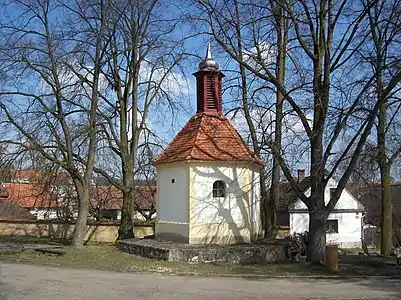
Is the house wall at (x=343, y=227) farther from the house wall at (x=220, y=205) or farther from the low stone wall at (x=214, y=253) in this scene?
the low stone wall at (x=214, y=253)

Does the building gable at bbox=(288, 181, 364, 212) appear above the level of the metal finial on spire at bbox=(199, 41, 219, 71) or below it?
below

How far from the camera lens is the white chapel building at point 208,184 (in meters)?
20.5

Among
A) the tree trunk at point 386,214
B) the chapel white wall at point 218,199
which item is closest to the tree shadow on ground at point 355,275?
the chapel white wall at point 218,199

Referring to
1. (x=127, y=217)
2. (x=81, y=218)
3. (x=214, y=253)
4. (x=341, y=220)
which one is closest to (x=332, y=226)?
(x=341, y=220)

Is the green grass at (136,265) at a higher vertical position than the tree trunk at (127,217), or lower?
lower

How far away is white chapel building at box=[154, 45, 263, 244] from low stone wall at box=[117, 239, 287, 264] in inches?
48.4

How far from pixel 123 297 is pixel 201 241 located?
9273 mm

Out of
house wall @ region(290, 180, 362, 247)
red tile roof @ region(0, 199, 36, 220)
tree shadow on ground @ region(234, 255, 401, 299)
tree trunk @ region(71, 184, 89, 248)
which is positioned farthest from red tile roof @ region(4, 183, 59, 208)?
house wall @ region(290, 180, 362, 247)

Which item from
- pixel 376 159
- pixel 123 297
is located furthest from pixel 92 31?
pixel 123 297

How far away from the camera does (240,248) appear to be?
18484 mm

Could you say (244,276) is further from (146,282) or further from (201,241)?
(201,241)

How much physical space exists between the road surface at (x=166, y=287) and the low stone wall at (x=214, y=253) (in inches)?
127

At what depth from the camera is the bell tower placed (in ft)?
74.8

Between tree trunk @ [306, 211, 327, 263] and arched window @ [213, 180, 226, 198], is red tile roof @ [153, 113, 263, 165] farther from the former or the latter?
tree trunk @ [306, 211, 327, 263]
